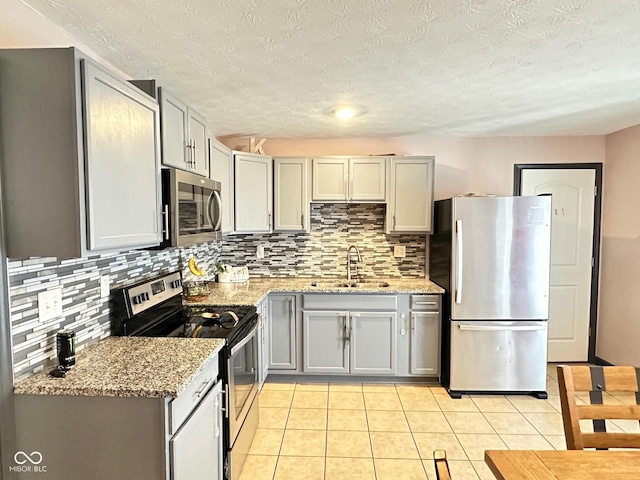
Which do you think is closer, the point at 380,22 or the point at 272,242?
the point at 380,22

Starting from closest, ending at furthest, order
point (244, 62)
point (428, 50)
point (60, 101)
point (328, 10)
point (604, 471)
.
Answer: point (604, 471), point (60, 101), point (328, 10), point (428, 50), point (244, 62)

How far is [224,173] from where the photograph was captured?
3.15m

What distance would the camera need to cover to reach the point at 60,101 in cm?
126

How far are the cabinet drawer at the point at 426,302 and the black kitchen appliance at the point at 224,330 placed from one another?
148 centimetres

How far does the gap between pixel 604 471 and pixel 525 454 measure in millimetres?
213

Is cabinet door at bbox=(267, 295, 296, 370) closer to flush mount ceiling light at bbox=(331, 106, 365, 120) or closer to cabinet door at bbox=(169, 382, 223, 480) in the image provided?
cabinet door at bbox=(169, 382, 223, 480)

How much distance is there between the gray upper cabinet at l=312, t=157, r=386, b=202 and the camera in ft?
11.4

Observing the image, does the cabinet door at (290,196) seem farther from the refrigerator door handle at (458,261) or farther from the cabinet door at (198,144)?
the refrigerator door handle at (458,261)

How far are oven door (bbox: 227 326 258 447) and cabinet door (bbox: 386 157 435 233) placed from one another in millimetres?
1776

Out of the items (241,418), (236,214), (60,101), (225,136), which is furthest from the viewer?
(225,136)

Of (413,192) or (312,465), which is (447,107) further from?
(312,465)

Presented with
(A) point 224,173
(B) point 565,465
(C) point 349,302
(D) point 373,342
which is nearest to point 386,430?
(D) point 373,342

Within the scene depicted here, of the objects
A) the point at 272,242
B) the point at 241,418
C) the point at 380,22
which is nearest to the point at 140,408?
the point at 241,418

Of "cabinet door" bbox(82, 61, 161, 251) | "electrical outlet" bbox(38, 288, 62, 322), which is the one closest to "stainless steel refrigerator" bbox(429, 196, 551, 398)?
"cabinet door" bbox(82, 61, 161, 251)
